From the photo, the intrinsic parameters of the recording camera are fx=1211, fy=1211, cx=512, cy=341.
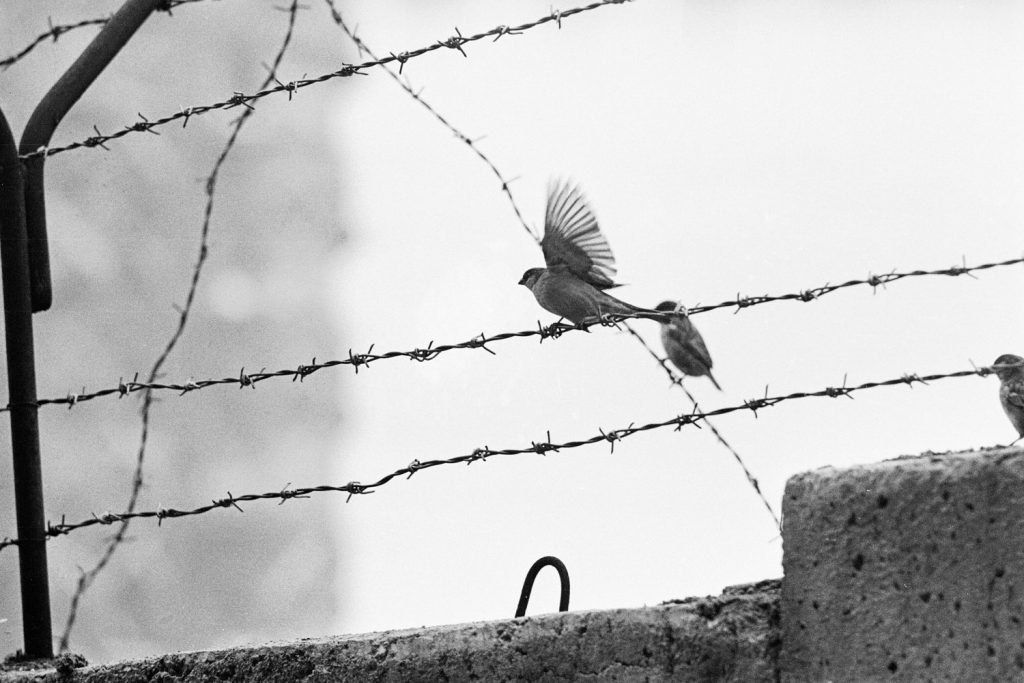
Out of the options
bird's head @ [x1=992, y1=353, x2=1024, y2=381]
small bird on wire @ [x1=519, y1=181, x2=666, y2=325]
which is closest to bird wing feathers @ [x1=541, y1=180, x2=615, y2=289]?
small bird on wire @ [x1=519, y1=181, x2=666, y2=325]

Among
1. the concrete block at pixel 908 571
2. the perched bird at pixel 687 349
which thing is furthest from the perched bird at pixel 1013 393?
the concrete block at pixel 908 571

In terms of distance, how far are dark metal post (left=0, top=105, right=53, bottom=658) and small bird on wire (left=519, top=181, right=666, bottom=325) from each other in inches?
45.1

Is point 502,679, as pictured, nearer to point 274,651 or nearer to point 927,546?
point 274,651

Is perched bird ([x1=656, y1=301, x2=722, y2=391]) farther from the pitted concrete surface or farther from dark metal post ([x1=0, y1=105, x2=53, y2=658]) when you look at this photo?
dark metal post ([x1=0, y1=105, x2=53, y2=658])

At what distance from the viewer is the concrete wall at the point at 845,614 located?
60.0 inches

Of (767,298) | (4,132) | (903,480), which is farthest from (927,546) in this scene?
(4,132)

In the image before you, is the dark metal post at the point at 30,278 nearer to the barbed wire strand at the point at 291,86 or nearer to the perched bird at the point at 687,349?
the barbed wire strand at the point at 291,86

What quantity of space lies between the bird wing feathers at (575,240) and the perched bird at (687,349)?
0.18m

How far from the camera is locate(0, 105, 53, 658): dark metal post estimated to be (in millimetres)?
2531

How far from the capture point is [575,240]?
2773mm

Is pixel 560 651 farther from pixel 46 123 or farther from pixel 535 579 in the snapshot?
pixel 46 123

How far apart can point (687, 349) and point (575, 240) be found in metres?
0.36

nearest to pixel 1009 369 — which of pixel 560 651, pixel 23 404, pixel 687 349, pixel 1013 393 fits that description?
pixel 1013 393

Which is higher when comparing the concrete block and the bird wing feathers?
the bird wing feathers
